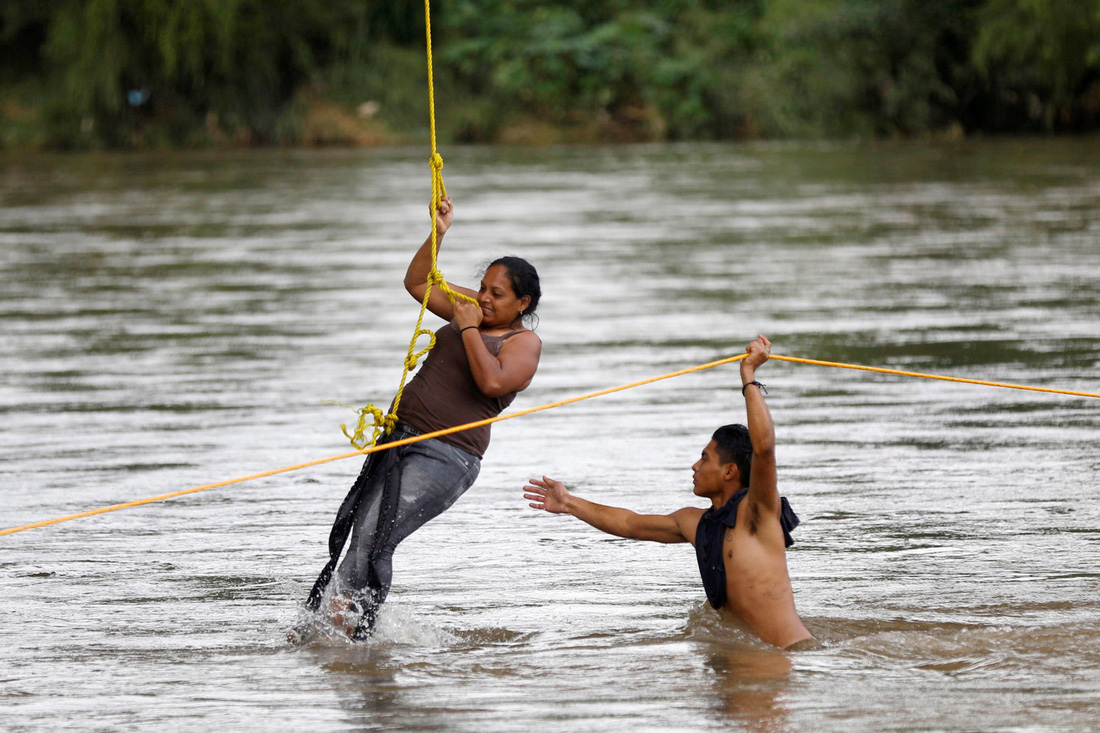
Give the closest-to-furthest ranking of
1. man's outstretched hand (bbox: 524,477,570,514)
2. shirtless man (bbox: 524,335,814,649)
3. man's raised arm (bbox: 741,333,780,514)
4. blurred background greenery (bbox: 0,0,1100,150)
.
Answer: man's raised arm (bbox: 741,333,780,514) < shirtless man (bbox: 524,335,814,649) < man's outstretched hand (bbox: 524,477,570,514) < blurred background greenery (bbox: 0,0,1100,150)

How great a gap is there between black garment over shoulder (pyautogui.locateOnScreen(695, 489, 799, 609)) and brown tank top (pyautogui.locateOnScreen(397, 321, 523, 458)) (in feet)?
2.56

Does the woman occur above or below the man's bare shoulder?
above

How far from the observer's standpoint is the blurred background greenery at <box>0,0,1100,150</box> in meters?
39.2

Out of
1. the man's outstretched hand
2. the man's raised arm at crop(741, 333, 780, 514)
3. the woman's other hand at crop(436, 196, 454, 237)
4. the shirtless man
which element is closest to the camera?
the man's raised arm at crop(741, 333, 780, 514)

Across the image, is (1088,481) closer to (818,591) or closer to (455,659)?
(818,591)

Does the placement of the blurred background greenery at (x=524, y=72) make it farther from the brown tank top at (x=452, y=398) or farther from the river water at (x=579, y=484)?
the brown tank top at (x=452, y=398)

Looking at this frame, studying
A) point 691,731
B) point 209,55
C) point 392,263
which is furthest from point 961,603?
point 209,55

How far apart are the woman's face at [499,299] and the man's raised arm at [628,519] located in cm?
58

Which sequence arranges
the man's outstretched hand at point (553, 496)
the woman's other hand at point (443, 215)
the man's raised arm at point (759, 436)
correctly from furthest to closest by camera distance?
the woman's other hand at point (443, 215) → the man's outstretched hand at point (553, 496) → the man's raised arm at point (759, 436)

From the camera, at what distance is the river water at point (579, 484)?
5.32 meters

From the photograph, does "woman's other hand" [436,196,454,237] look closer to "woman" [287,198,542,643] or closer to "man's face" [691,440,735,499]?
"woman" [287,198,542,643]

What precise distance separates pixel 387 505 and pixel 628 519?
85 cm

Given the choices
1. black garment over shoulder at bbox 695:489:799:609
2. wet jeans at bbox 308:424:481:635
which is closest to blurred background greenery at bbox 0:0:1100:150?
black garment over shoulder at bbox 695:489:799:609

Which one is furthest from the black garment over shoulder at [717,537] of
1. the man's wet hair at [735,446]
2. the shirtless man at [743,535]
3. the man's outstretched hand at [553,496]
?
the man's outstretched hand at [553,496]
